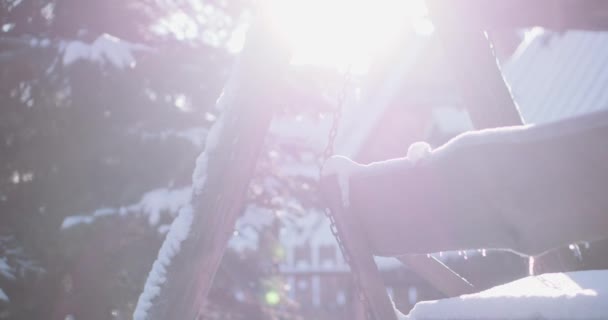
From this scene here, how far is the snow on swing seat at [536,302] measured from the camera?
5.58ft

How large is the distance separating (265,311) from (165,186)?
163 cm

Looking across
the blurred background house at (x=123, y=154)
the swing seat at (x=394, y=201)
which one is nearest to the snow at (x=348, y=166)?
the swing seat at (x=394, y=201)

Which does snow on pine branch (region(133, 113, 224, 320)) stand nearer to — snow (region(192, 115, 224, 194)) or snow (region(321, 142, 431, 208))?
snow (region(192, 115, 224, 194))

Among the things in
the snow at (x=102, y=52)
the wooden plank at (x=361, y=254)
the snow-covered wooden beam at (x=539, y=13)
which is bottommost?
the snow at (x=102, y=52)

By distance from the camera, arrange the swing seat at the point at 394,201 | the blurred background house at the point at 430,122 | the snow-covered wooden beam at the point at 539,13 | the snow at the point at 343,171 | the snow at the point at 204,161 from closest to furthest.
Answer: the swing seat at the point at 394,201, the snow at the point at 343,171, the snow-covered wooden beam at the point at 539,13, the snow at the point at 204,161, the blurred background house at the point at 430,122

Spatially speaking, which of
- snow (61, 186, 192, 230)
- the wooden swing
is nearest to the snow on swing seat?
the wooden swing

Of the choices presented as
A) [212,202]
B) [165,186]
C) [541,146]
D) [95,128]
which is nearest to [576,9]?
[541,146]

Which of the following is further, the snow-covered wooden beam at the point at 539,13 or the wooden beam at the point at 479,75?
the wooden beam at the point at 479,75

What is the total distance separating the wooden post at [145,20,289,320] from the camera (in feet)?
9.83

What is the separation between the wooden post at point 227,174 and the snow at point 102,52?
1.85 metres

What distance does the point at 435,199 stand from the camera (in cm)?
197

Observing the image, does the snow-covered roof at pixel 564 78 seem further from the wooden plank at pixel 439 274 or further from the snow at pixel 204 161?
the snow at pixel 204 161

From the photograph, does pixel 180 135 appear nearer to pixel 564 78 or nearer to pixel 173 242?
pixel 173 242

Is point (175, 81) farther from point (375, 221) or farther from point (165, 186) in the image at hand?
point (375, 221)
